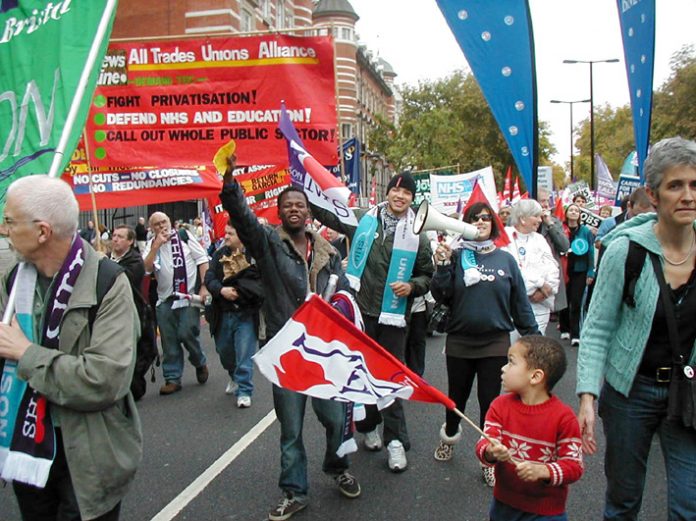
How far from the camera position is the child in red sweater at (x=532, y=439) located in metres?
2.89

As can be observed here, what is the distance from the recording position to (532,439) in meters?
2.95

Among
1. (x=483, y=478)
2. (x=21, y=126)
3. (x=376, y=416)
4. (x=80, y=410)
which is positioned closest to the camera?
(x=80, y=410)

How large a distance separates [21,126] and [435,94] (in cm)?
5275

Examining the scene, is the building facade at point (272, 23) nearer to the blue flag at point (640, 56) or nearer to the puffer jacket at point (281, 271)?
the puffer jacket at point (281, 271)

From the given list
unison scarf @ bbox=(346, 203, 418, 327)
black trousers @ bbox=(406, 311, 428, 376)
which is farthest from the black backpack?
black trousers @ bbox=(406, 311, 428, 376)

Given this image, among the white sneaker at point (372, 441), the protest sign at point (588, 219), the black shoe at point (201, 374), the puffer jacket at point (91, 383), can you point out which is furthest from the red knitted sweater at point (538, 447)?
the protest sign at point (588, 219)

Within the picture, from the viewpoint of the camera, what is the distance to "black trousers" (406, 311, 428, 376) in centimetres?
582

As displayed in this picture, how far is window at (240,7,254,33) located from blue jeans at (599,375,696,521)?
32280 mm

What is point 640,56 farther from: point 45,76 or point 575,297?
point 45,76

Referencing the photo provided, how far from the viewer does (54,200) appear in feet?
8.50

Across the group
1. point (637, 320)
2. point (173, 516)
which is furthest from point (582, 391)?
point (173, 516)

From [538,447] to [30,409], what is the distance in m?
1.97

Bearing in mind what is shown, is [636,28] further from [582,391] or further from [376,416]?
[582,391]

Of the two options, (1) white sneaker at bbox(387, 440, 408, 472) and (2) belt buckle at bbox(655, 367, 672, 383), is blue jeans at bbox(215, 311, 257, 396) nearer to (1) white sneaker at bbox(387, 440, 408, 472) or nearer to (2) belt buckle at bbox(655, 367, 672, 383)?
(1) white sneaker at bbox(387, 440, 408, 472)
